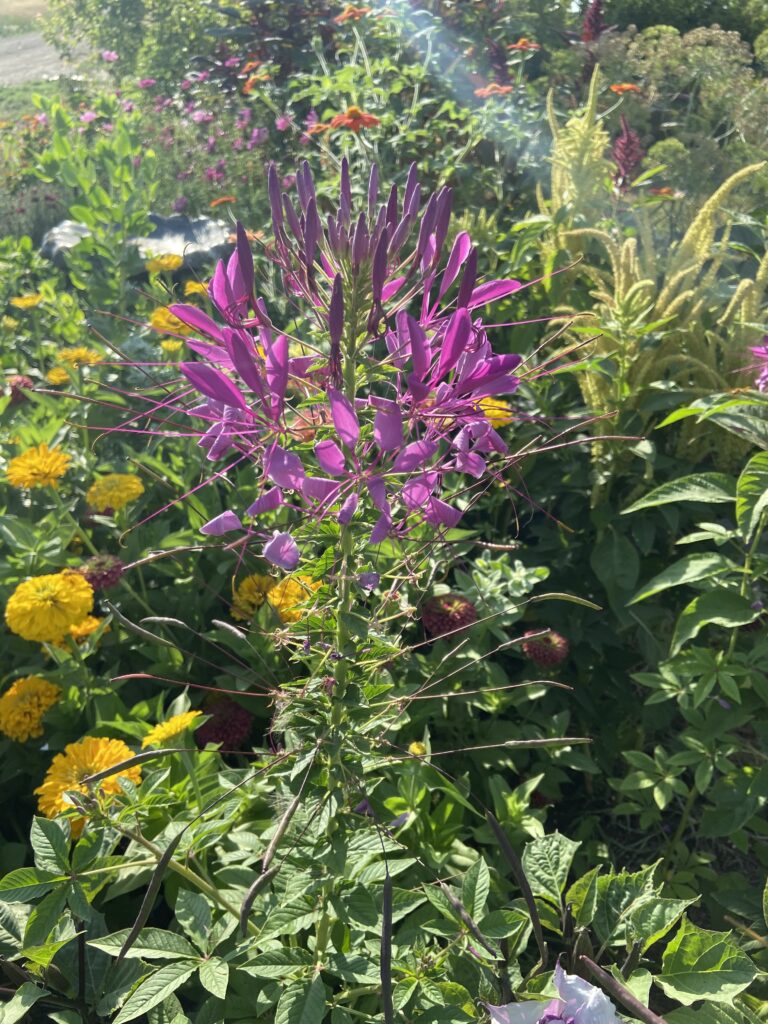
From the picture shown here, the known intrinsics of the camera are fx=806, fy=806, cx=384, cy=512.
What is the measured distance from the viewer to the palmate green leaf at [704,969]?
1048mm

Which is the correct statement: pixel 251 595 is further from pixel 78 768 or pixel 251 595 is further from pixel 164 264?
pixel 164 264

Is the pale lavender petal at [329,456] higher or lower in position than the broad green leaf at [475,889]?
higher

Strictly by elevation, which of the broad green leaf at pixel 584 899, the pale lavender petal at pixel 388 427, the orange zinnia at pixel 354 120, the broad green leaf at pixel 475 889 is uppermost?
the pale lavender petal at pixel 388 427

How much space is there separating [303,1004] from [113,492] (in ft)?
4.45

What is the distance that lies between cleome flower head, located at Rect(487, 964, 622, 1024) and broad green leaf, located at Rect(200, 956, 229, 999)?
1.30 feet

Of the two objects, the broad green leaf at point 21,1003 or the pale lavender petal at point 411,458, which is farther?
the broad green leaf at point 21,1003

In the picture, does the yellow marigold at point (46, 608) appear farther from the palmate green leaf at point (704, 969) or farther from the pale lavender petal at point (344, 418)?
the palmate green leaf at point (704, 969)

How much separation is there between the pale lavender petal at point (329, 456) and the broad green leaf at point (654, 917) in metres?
0.77

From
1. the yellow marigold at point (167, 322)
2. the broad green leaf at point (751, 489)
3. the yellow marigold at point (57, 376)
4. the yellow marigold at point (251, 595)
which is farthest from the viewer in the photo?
the yellow marigold at point (57, 376)

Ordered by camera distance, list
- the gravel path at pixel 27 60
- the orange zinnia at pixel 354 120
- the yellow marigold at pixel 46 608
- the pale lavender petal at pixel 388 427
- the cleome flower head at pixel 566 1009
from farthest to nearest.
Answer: the gravel path at pixel 27 60 < the orange zinnia at pixel 354 120 < the yellow marigold at pixel 46 608 < the cleome flower head at pixel 566 1009 < the pale lavender petal at pixel 388 427

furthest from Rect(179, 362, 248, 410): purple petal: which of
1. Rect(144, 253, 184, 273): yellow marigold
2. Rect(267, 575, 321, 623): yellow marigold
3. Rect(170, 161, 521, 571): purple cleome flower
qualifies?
Rect(144, 253, 184, 273): yellow marigold

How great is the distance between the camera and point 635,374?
2.07 metres

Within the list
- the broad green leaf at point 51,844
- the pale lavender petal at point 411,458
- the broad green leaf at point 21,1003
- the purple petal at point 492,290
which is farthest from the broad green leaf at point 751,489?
the broad green leaf at point 21,1003

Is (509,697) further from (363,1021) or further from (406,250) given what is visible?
(406,250)
